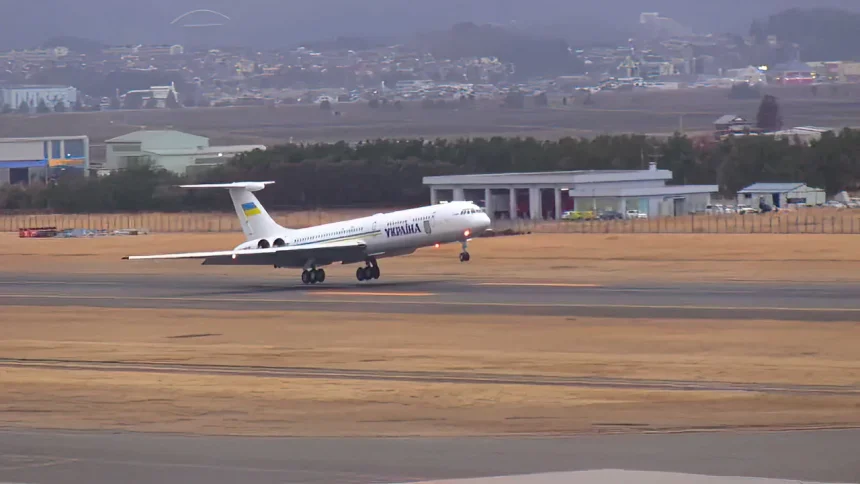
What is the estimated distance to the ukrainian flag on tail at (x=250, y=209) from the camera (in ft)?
180

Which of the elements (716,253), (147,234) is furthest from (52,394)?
(147,234)

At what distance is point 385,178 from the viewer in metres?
108

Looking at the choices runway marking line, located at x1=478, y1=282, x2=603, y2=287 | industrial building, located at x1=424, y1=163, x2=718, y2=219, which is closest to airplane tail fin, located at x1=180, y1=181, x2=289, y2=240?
runway marking line, located at x1=478, y1=282, x2=603, y2=287

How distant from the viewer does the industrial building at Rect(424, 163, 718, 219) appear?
96.9m

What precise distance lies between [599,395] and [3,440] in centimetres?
1061

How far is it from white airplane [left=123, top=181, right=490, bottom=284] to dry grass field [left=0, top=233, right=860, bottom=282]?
4172 millimetres

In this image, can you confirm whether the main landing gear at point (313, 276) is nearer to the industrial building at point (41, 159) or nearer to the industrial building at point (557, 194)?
the industrial building at point (557, 194)

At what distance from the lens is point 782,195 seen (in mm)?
105375

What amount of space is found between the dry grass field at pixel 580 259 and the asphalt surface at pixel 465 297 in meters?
4.76

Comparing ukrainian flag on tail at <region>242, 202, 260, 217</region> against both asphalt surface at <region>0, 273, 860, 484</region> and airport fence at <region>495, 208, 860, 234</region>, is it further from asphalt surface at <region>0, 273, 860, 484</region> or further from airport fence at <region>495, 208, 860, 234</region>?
asphalt surface at <region>0, 273, 860, 484</region>

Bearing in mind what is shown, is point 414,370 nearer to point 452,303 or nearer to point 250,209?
point 452,303

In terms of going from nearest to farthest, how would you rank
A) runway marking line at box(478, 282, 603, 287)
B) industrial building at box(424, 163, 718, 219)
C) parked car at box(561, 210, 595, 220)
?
→ 1. runway marking line at box(478, 282, 603, 287)
2. parked car at box(561, 210, 595, 220)
3. industrial building at box(424, 163, 718, 219)

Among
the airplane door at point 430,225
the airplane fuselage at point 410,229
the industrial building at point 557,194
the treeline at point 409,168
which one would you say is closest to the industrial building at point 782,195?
the treeline at point 409,168

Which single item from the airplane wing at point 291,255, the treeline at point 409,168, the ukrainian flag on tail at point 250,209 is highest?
the treeline at point 409,168
